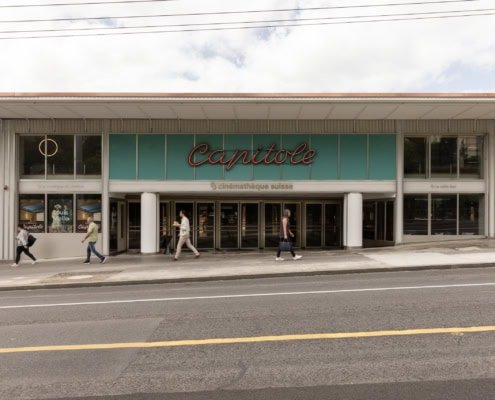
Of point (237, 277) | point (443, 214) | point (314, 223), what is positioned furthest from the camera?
point (314, 223)

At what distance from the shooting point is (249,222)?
70.7ft

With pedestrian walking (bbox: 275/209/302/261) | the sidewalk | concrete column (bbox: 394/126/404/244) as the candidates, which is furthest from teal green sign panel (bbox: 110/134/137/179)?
concrete column (bbox: 394/126/404/244)

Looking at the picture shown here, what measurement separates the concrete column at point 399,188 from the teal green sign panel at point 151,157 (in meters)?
8.96

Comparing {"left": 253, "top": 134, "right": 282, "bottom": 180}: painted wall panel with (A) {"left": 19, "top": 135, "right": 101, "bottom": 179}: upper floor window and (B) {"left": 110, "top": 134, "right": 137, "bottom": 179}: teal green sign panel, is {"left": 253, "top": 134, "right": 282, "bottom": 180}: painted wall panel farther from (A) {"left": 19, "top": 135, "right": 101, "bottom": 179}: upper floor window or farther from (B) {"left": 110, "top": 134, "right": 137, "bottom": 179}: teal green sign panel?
(A) {"left": 19, "top": 135, "right": 101, "bottom": 179}: upper floor window

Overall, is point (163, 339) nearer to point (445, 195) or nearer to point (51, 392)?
point (51, 392)

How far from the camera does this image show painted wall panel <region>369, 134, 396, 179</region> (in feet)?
59.8

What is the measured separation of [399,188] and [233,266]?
7.88 m

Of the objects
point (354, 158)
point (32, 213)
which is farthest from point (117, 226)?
point (354, 158)

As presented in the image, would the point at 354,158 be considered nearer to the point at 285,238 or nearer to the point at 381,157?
the point at 381,157

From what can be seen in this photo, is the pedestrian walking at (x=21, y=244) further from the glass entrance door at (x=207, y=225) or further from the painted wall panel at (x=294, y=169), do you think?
the painted wall panel at (x=294, y=169)

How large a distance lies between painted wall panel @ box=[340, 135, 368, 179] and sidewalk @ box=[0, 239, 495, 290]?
10.0 ft

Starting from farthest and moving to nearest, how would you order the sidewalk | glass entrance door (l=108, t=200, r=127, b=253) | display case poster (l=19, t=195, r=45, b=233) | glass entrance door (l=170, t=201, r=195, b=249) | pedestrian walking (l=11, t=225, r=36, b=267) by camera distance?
glass entrance door (l=170, t=201, r=195, b=249), glass entrance door (l=108, t=200, r=127, b=253), display case poster (l=19, t=195, r=45, b=233), pedestrian walking (l=11, t=225, r=36, b=267), the sidewalk

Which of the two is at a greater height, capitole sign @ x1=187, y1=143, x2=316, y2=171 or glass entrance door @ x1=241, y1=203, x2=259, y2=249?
capitole sign @ x1=187, y1=143, x2=316, y2=171

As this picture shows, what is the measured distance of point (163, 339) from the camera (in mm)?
6105
